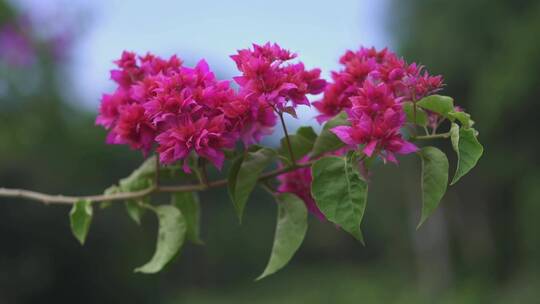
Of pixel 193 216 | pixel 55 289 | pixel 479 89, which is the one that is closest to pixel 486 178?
pixel 479 89

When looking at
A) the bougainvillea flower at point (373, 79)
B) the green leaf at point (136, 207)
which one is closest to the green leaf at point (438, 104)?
the bougainvillea flower at point (373, 79)

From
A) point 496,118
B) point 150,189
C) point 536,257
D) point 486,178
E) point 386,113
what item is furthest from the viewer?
point 486,178

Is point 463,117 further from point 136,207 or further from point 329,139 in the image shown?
point 136,207

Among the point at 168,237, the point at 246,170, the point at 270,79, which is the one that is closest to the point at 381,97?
the point at 270,79

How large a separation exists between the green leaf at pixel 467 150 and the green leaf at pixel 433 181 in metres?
0.04

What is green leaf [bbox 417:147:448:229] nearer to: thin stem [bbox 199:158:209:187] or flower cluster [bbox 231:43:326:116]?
flower cluster [bbox 231:43:326:116]

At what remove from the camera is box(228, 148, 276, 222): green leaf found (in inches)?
43.6

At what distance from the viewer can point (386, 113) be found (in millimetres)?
959

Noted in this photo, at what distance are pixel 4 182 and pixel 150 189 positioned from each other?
7.41 metres

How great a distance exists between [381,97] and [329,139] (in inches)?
7.3

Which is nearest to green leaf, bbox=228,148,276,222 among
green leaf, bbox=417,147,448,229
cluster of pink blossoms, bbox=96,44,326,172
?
cluster of pink blossoms, bbox=96,44,326,172

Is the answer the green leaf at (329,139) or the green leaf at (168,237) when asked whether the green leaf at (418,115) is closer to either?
the green leaf at (329,139)

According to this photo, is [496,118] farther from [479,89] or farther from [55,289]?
[55,289]

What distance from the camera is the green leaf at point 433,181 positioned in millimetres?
976
